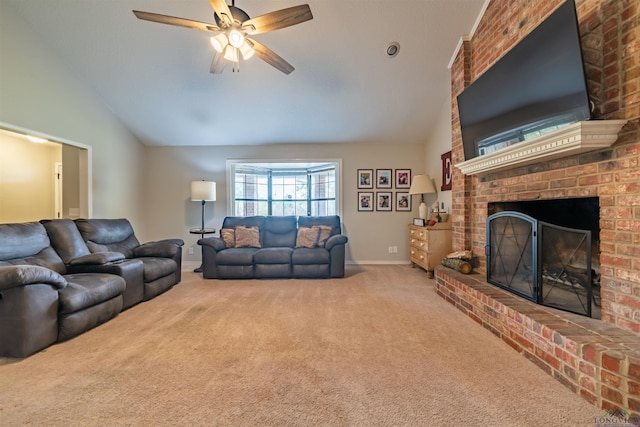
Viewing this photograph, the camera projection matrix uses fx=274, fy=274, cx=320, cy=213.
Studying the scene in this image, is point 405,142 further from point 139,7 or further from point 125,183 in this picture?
point 125,183

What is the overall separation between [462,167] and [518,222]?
826 mm

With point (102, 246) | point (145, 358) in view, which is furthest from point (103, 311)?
point (102, 246)

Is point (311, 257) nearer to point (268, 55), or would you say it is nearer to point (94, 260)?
point (94, 260)

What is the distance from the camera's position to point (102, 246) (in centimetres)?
333

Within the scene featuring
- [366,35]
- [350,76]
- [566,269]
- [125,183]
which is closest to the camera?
[566,269]

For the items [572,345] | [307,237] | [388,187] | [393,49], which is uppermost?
[393,49]

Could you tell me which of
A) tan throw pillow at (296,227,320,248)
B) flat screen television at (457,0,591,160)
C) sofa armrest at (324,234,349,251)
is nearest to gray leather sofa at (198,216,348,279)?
sofa armrest at (324,234,349,251)

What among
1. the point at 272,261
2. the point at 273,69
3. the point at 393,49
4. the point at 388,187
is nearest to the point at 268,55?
the point at 273,69

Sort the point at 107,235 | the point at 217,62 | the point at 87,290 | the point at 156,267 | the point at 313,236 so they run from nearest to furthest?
1. the point at 87,290
2. the point at 217,62
3. the point at 156,267
4. the point at 107,235
5. the point at 313,236

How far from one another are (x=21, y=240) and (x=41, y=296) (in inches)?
39.7

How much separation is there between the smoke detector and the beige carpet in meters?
3.01

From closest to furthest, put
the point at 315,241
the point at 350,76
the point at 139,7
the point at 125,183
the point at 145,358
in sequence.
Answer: the point at 145,358, the point at 139,7, the point at 350,76, the point at 315,241, the point at 125,183

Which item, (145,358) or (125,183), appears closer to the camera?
(145,358)

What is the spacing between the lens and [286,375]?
1648 millimetres
